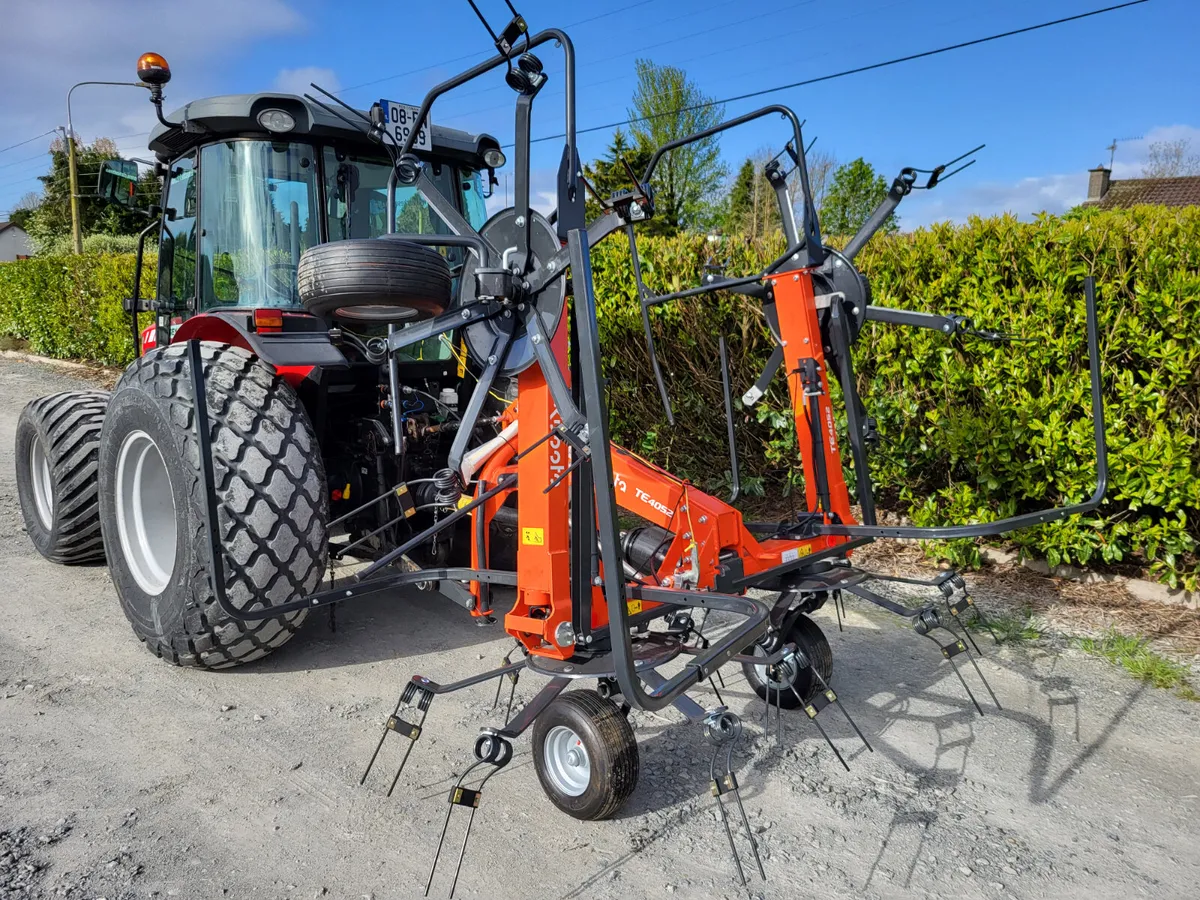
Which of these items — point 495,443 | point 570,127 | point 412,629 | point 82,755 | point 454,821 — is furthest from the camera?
point 412,629

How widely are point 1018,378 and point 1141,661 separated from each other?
1.43m

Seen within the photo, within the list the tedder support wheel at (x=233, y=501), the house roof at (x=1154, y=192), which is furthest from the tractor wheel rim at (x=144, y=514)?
the house roof at (x=1154, y=192)

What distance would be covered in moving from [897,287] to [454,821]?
12.1 ft

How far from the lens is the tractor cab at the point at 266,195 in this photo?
383 centimetres

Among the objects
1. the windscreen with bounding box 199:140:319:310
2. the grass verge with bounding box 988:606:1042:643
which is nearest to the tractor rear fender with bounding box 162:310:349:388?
the windscreen with bounding box 199:140:319:310

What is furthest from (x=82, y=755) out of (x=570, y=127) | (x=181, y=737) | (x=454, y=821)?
(x=570, y=127)

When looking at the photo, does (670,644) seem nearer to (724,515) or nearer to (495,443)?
(724,515)

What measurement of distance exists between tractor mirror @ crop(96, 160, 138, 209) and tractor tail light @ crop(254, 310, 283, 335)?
4.71 ft

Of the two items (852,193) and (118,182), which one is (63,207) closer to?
(852,193)

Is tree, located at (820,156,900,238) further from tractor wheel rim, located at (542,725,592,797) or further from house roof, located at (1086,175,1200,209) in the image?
tractor wheel rim, located at (542,725,592,797)

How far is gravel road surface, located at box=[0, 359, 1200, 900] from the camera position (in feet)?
7.43

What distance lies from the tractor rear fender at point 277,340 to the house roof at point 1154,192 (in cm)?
2926

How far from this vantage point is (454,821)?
8.26ft

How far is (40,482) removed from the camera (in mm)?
5047
